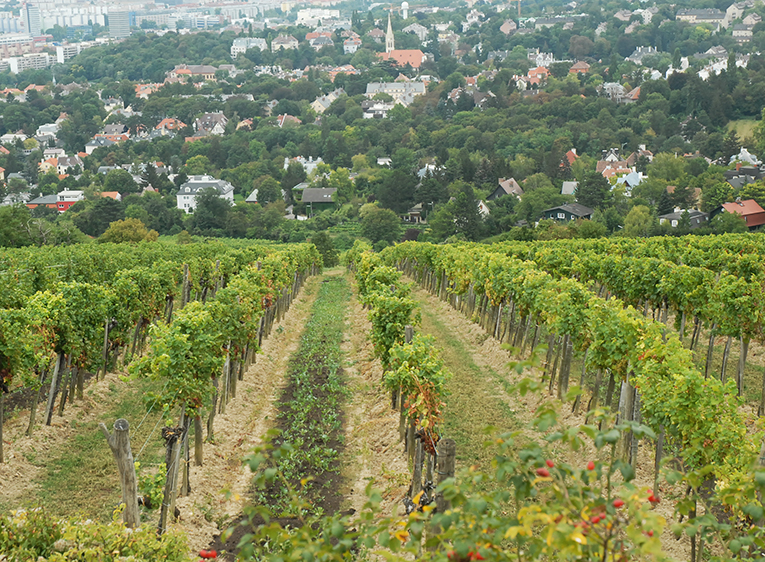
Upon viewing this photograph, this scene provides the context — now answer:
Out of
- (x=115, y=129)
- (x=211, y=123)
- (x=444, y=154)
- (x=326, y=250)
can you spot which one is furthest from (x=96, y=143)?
(x=326, y=250)

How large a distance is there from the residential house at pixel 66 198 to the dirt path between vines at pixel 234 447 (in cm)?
9915

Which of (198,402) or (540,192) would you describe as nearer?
(198,402)

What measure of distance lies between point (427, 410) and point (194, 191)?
11051 cm

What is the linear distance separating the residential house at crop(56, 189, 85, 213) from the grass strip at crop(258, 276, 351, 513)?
318 ft

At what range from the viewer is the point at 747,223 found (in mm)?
72062

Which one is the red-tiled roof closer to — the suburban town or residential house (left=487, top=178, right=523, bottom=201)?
the suburban town

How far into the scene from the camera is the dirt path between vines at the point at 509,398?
40.1 ft

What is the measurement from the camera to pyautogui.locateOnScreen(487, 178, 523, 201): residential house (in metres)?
104

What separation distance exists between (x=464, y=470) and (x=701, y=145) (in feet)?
415

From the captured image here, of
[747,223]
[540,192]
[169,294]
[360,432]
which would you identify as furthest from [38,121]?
[360,432]

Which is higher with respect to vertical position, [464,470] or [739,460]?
[464,470]

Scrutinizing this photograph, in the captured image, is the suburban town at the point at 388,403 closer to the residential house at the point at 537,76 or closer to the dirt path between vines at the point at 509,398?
the dirt path between vines at the point at 509,398

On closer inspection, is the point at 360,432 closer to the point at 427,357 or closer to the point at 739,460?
the point at 427,357

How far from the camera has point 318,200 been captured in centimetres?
11112
